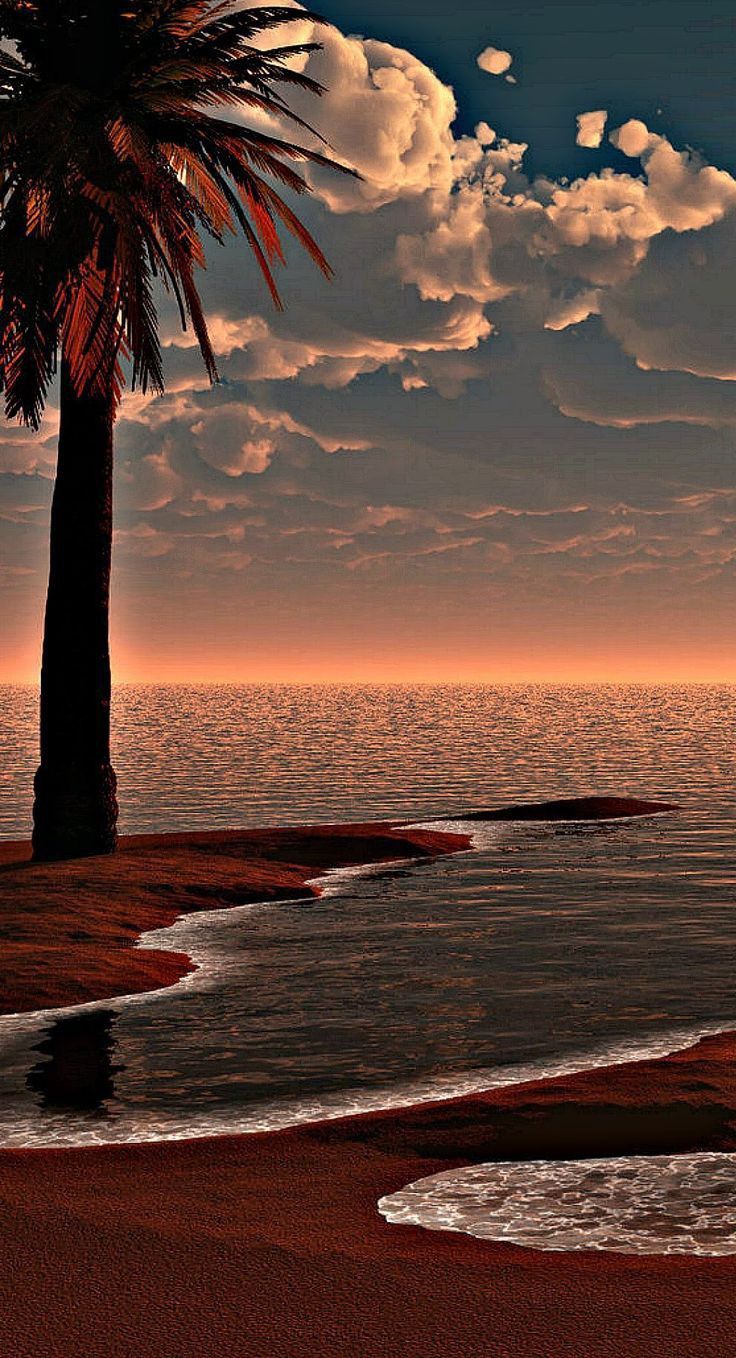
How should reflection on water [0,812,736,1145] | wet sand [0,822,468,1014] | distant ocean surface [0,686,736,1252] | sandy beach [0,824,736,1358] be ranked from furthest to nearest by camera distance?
1. wet sand [0,822,468,1014]
2. reflection on water [0,812,736,1145]
3. distant ocean surface [0,686,736,1252]
4. sandy beach [0,824,736,1358]

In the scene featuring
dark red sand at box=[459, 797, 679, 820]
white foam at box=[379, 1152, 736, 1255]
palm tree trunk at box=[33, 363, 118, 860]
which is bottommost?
white foam at box=[379, 1152, 736, 1255]

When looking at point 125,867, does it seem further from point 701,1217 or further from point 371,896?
point 701,1217

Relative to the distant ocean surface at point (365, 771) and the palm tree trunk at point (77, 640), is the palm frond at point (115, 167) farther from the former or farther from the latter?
the distant ocean surface at point (365, 771)

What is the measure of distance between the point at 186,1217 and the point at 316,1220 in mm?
804

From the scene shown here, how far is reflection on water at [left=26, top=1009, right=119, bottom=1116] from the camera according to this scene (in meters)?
11.8

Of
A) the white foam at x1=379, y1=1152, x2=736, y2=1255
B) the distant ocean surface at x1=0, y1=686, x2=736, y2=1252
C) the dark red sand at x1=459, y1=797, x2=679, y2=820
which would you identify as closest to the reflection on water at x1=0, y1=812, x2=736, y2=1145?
the distant ocean surface at x1=0, y1=686, x2=736, y2=1252

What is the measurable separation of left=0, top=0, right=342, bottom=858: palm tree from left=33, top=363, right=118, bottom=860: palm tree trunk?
27 millimetres

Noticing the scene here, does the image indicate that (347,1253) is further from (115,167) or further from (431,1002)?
(115,167)

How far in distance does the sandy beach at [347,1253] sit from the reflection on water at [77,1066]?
1.97m

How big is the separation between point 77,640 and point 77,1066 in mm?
13499

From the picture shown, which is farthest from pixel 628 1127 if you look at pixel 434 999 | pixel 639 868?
pixel 639 868

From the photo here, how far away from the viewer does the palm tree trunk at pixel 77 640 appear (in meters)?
25.2

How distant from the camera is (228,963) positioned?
61.5ft

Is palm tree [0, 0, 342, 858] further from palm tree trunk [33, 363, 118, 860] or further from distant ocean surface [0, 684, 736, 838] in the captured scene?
distant ocean surface [0, 684, 736, 838]
